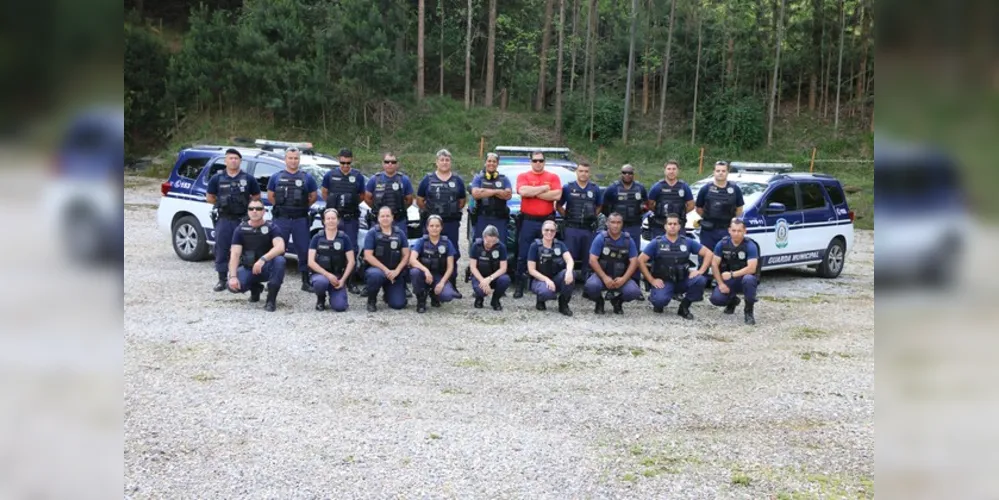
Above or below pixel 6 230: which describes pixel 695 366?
below

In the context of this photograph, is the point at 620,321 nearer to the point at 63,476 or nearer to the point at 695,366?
the point at 695,366

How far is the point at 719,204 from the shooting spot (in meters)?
9.94

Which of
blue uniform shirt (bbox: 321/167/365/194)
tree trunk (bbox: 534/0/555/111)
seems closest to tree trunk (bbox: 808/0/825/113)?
tree trunk (bbox: 534/0/555/111)

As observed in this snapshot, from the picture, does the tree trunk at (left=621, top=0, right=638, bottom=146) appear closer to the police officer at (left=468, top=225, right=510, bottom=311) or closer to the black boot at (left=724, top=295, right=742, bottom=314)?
the black boot at (left=724, top=295, right=742, bottom=314)

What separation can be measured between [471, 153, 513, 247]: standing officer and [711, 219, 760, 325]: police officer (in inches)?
103

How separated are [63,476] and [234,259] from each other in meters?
7.97

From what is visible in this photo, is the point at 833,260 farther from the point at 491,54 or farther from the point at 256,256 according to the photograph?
the point at 491,54

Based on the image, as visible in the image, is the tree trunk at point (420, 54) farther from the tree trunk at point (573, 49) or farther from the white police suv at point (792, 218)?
the white police suv at point (792, 218)

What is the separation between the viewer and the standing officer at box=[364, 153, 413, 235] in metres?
9.82

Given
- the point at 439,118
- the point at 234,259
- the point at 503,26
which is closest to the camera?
the point at 234,259

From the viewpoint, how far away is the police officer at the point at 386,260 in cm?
891

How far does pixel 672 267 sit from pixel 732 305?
34.4 inches

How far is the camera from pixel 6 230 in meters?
1.03

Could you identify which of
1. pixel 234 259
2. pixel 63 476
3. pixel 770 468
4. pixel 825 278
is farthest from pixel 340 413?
pixel 825 278
